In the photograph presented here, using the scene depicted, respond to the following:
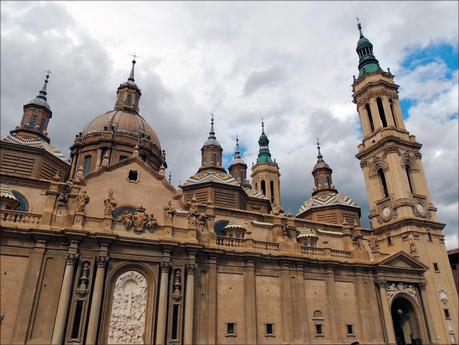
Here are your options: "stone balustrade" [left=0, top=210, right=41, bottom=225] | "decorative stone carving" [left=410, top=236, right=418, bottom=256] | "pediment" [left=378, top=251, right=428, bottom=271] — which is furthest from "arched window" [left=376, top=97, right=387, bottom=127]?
"stone balustrade" [left=0, top=210, right=41, bottom=225]

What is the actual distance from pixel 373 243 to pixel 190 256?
19893 mm

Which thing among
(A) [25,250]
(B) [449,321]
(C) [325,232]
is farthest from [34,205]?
(B) [449,321]

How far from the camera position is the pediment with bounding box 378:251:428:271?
33.3 metres

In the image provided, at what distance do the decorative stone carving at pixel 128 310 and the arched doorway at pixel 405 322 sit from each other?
23667 mm

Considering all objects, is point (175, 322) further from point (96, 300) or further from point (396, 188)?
point (396, 188)

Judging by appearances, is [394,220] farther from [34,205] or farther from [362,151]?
[34,205]

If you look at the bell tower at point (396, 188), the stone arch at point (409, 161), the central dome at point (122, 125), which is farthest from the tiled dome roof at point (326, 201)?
the central dome at point (122, 125)

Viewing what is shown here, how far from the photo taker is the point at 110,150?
39000 millimetres

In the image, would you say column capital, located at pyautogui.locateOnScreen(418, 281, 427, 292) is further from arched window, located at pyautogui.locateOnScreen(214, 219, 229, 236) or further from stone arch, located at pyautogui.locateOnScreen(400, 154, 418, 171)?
arched window, located at pyautogui.locateOnScreen(214, 219, 229, 236)

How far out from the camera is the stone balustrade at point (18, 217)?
903 inches

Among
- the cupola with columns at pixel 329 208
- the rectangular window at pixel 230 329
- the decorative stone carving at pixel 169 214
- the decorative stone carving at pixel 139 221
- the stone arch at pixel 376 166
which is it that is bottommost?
the rectangular window at pixel 230 329

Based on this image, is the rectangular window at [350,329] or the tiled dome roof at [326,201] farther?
the tiled dome roof at [326,201]

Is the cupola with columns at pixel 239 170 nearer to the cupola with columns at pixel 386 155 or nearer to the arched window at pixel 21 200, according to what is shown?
the cupola with columns at pixel 386 155

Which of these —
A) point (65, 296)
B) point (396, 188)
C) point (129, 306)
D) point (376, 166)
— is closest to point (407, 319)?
point (396, 188)
